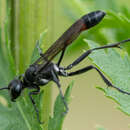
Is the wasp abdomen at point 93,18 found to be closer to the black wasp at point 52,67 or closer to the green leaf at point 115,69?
the black wasp at point 52,67

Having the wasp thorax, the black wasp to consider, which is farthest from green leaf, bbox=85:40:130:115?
the wasp thorax

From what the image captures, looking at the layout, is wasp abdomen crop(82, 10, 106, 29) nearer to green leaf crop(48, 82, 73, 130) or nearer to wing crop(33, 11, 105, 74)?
wing crop(33, 11, 105, 74)

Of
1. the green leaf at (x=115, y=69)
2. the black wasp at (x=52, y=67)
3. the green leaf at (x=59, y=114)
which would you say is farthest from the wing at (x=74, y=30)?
the green leaf at (x=59, y=114)

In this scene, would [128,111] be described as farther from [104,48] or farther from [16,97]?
[16,97]

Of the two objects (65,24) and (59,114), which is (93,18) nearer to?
(59,114)

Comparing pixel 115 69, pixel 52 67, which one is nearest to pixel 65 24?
pixel 52 67

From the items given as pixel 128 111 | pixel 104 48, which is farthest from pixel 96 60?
pixel 128 111
